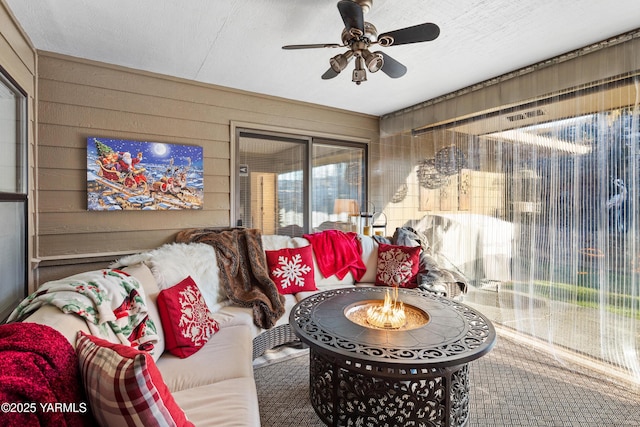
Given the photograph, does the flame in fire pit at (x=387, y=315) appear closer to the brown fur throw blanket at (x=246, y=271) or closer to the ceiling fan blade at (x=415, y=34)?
the brown fur throw blanket at (x=246, y=271)

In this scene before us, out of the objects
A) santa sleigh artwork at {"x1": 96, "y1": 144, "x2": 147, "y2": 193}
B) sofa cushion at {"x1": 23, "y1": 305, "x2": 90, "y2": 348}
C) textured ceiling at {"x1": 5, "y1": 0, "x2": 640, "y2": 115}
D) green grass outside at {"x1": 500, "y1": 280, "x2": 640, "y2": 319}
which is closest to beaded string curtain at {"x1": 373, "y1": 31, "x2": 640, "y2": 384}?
green grass outside at {"x1": 500, "y1": 280, "x2": 640, "y2": 319}

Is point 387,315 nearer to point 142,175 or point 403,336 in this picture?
point 403,336

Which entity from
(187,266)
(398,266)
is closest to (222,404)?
(187,266)

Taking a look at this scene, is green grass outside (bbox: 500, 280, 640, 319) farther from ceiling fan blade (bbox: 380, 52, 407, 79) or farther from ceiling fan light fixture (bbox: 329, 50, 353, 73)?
ceiling fan light fixture (bbox: 329, 50, 353, 73)

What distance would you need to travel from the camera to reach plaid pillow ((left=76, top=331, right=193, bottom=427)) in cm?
86

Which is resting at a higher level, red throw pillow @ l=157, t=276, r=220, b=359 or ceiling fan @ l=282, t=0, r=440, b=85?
ceiling fan @ l=282, t=0, r=440, b=85

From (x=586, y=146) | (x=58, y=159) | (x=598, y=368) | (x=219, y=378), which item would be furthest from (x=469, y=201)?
(x=58, y=159)

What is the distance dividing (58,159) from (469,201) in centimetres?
398

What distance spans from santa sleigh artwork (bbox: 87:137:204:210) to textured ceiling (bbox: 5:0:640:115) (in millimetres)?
748

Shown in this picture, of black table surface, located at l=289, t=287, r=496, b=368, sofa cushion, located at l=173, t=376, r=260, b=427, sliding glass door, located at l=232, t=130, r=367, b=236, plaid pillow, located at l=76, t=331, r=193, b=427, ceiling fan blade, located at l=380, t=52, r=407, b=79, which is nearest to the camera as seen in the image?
plaid pillow, located at l=76, t=331, r=193, b=427

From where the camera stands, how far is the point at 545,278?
9.14ft

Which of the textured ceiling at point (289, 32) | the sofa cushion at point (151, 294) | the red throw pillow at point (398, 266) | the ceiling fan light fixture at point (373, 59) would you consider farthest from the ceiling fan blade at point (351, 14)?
the red throw pillow at point (398, 266)

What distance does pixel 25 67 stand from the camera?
228 centimetres

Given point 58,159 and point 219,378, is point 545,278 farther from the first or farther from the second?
point 58,159
